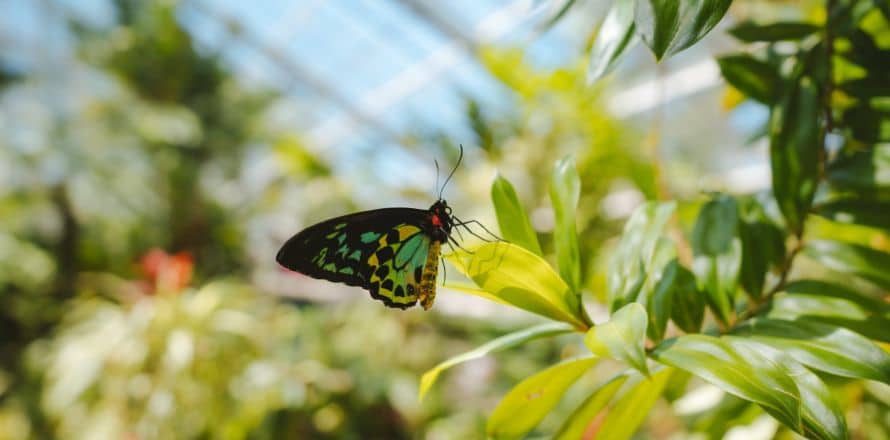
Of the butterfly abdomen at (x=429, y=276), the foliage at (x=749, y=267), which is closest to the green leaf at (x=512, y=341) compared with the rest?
the foliage at (x=749, y=267)

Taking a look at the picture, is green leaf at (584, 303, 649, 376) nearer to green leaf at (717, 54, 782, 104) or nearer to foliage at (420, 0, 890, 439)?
foliage at (420, 0, 890, 439)

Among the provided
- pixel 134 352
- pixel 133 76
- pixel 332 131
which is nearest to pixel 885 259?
pixel 134 352

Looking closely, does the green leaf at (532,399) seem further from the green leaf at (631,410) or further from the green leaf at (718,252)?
the green leaf at (718,252)

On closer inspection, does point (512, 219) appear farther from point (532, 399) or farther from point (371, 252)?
point (371, 252)

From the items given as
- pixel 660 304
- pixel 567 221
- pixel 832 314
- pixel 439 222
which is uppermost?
pixel 439 222

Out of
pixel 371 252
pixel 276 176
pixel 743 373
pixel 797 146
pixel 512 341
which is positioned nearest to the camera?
pixel 743 373

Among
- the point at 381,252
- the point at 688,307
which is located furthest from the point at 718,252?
the point at 381,252

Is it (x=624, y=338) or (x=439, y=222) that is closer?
(x=624, y=338)

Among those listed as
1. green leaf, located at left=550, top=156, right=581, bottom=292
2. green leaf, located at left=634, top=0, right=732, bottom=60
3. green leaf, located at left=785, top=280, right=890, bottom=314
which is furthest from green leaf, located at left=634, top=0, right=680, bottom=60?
green leaf, located at left=785, top=280, right=890, bottom=314
